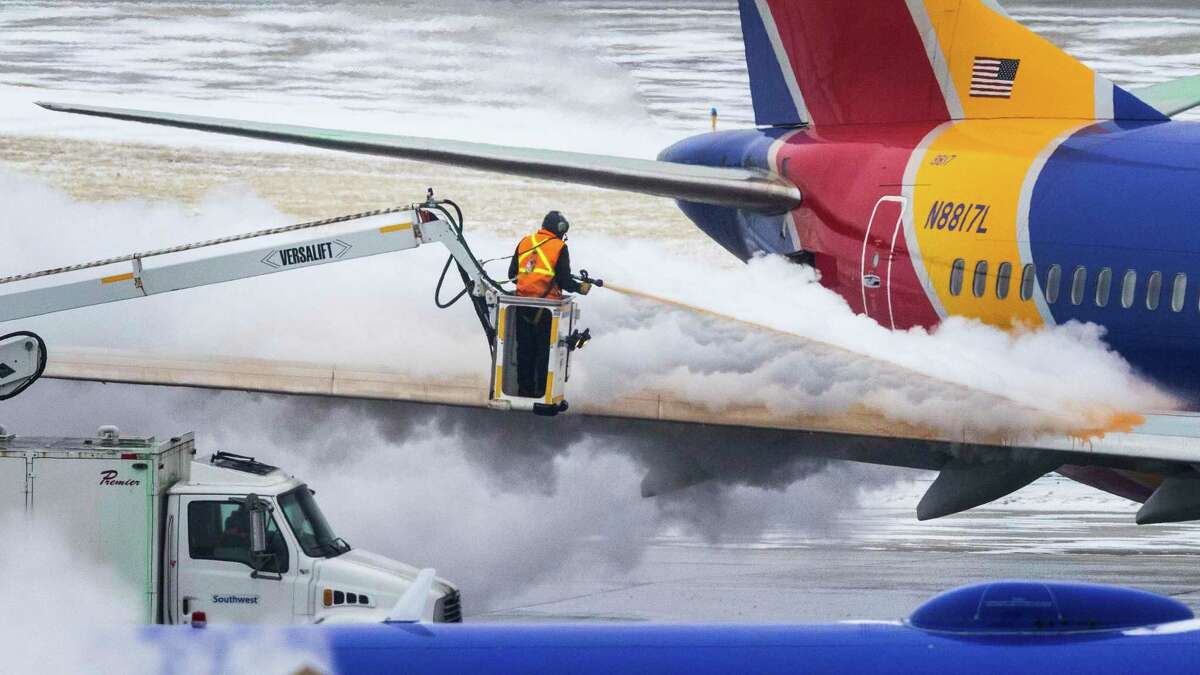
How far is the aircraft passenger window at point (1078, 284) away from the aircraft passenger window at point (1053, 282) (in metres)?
0.18

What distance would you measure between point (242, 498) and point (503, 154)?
20.8 feet

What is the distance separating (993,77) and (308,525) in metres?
9.27

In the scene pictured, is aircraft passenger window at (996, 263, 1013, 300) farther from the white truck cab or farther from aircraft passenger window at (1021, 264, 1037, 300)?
the white truck cab

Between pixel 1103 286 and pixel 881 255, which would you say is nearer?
pixel 1103 286

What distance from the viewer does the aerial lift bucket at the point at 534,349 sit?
1574 cm

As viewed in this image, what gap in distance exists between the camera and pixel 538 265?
1603 cm

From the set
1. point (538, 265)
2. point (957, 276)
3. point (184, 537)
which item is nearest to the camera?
point (184, 537)

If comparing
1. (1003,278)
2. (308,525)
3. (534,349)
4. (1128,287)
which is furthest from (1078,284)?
(308,525)

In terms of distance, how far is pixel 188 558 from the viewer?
14.2 m

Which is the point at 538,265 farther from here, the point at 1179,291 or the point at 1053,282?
the point at 1179,291

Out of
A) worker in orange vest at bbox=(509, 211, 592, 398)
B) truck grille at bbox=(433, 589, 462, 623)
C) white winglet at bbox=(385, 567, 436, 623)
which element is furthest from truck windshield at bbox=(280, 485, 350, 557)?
white winglet at bbox=(385, 567, 436, 623)

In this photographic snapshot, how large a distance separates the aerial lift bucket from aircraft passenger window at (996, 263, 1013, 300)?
15.2ft

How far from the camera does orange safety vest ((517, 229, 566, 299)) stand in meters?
16.0

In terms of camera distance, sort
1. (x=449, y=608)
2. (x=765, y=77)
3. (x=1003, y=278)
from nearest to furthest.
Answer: (x=449, y=608), (x=1003, y=278), (x=765, y=77)
